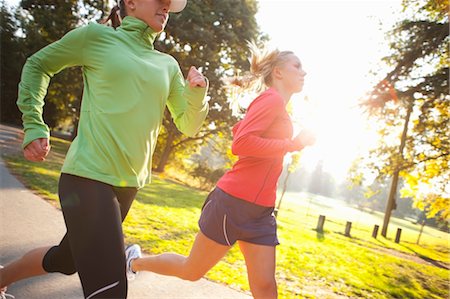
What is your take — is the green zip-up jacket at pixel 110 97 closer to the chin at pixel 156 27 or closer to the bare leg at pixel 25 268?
the chin at pixel 156 27

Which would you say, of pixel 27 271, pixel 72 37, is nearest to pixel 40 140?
pixel 72 37

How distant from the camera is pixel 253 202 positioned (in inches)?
94.4

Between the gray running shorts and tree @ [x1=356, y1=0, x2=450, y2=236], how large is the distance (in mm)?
7114

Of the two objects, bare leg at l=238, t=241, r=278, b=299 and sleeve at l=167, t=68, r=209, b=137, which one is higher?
sleeve at l=167, t=68, r=209, b=137

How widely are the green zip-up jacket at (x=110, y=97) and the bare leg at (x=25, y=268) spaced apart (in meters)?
0.78

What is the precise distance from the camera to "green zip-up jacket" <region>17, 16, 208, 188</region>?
5.70 ft

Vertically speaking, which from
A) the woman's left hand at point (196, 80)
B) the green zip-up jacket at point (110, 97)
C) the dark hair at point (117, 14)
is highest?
the dark hair at point (117, 14)

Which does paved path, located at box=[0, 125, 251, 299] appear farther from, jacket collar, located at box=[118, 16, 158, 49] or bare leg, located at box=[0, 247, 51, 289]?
jacket collar, located at box=[118, 16, 158, 49]

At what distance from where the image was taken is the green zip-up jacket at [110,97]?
1.74m

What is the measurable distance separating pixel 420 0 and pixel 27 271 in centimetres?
1278

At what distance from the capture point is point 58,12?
60.3 feet

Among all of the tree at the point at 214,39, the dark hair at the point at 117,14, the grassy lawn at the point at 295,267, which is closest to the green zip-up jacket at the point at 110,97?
the dark hair at the point at 117,14

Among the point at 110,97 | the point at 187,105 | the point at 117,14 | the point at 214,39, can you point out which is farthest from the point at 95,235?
the point at 214,39

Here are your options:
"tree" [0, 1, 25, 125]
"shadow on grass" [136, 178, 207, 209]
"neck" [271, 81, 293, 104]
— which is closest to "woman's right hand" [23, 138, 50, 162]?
"neck" [271, 81, 293, 104]
